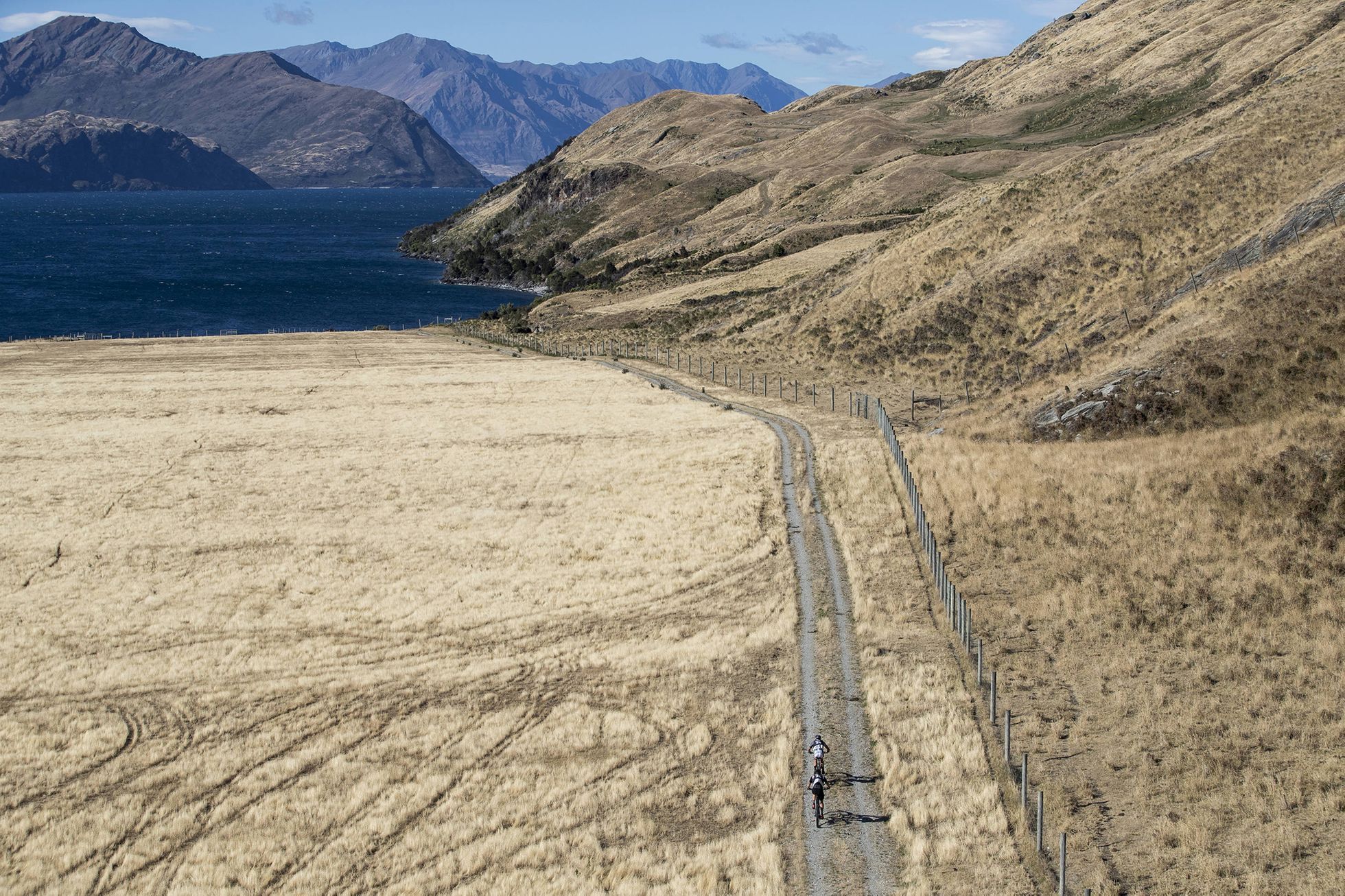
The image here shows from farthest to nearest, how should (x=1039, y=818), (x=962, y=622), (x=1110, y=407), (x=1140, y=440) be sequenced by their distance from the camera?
(x=1110, y=407) → (x=1140, y=440) → (x=962, y=622) → (x=1039, y=818)

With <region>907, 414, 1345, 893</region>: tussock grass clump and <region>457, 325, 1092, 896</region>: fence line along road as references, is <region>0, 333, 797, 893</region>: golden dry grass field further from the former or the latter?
<region>907, 414, 1345, 893</region>: tussock grass clump

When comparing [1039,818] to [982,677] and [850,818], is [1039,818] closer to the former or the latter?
[850,818]

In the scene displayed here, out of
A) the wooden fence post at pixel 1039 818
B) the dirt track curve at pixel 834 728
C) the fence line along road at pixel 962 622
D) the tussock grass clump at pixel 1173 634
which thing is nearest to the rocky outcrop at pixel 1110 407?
the tussock grass clump at pixel 1173 634

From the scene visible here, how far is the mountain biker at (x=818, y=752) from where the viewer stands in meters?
21.1

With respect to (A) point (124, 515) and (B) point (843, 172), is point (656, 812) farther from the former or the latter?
(B) point (843, 172)

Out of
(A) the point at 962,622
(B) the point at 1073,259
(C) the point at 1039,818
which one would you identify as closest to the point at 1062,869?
(C) the point at 1039,818

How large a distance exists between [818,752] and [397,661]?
481 inches

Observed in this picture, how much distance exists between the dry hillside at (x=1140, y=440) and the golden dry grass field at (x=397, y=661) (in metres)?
3.89

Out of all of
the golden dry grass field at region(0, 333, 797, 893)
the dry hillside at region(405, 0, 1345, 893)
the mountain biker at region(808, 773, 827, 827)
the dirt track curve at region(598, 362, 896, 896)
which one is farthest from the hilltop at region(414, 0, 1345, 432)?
the mountain biker at region(808, 773, 827, 827)

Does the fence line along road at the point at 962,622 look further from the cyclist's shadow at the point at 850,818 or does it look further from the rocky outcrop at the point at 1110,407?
the rocky outcrop at the point at 1110,407

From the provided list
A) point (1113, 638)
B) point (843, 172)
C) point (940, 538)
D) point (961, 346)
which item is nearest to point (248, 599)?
point (940, 538)

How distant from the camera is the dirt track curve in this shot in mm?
19828

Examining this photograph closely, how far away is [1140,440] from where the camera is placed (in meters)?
42.0

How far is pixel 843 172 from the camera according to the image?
16538 cm
